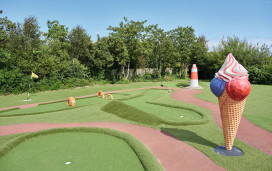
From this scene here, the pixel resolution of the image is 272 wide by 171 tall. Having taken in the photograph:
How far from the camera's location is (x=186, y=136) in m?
6.75

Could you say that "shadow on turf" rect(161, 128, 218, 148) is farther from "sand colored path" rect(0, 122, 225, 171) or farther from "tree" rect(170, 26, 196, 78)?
"tree" rect(170, 26, 196, 78)

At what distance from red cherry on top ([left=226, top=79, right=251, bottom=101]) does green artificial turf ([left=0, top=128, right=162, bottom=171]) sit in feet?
8.59

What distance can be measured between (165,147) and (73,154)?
2.79 m

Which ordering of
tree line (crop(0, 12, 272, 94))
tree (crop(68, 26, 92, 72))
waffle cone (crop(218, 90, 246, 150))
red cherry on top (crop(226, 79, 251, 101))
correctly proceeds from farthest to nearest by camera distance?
tree (crop(68, 26, 92, 72)) → tree line (crop(0, 12, 272, 94)) → waffle cone (crop(218, 90, 246, 150)) → red cherry on top (crop(226, 79, 251, 101))

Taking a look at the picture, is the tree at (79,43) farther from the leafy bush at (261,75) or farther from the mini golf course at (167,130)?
the leafy bush at (261,75)

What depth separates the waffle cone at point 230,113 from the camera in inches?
196

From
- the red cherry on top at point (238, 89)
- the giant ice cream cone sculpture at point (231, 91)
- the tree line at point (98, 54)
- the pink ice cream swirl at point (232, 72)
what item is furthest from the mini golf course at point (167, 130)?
the tree line at point (98, 54)

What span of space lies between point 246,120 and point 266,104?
15.2 feet

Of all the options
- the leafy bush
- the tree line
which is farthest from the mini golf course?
the leafy bush

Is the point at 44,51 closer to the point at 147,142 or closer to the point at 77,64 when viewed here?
the point at 77,64

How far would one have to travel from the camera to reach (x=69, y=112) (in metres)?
10.8

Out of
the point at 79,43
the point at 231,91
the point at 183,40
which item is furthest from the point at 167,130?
the point at 183,40

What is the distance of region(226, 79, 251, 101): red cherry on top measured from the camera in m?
4.71

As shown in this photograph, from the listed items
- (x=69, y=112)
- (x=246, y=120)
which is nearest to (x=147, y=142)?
(x=246, y=120)
